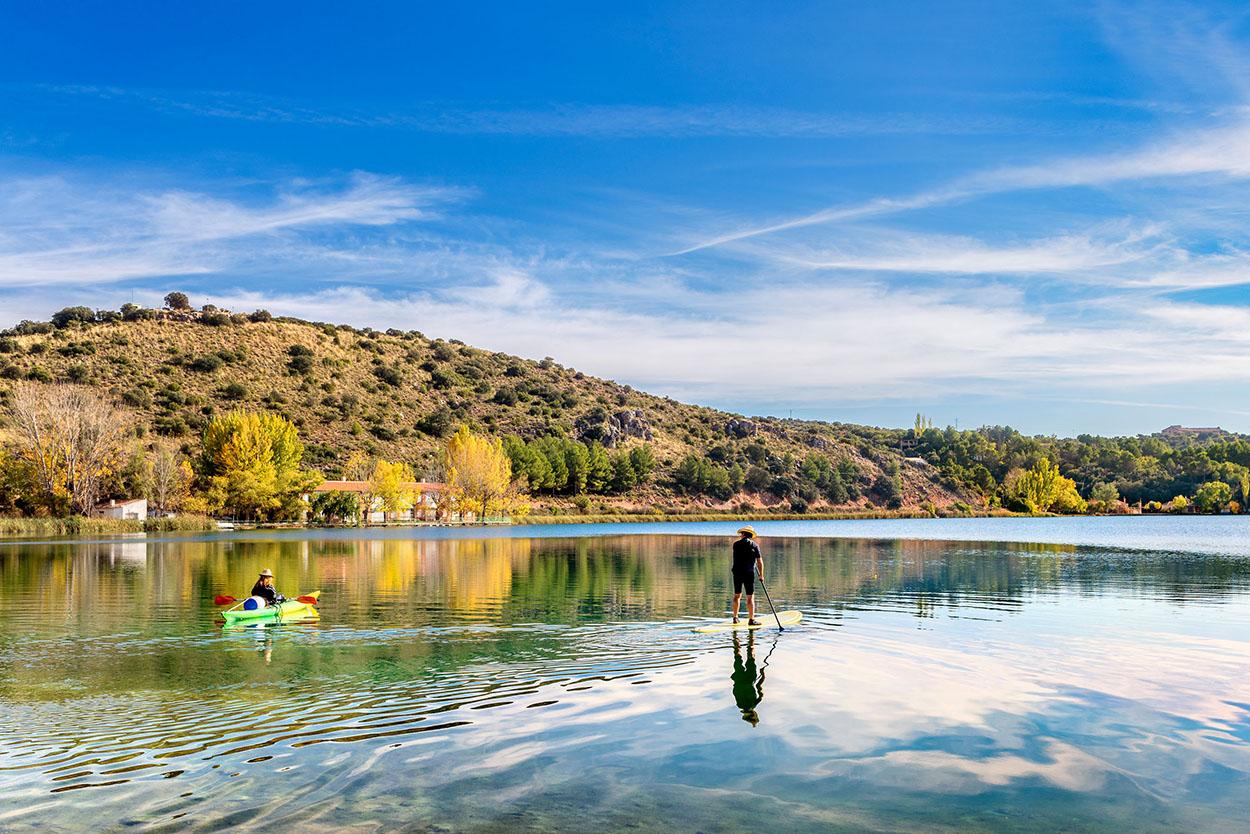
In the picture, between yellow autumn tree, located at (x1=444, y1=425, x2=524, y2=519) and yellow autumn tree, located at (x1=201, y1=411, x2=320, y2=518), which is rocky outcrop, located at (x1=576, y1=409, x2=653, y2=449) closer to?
yellow autumn tree, located at (x1=444, y1=425, x2=524, y2=519)

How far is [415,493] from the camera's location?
112625 mm

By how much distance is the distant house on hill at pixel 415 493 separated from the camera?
107894mm

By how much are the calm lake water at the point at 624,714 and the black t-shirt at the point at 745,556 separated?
1.89 metres

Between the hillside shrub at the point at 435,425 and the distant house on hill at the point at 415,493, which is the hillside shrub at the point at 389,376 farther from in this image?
the distant house on hill at the point at 415,493

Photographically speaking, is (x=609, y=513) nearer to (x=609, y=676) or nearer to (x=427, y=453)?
(x=427, y=453)

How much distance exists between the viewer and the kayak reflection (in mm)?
14095

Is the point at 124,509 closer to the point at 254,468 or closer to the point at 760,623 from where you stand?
the point at 254,468

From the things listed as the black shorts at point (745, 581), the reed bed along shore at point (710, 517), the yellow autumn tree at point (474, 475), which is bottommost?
the reed bed along shore at point (710, 517)

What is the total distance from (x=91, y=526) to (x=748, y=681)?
7534 cm

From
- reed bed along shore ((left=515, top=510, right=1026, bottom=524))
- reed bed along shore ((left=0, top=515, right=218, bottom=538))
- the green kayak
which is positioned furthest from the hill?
the green kayak

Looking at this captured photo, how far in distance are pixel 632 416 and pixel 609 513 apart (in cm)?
3763

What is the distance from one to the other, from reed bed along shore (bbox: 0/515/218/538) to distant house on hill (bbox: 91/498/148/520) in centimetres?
758

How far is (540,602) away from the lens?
94.2 ft

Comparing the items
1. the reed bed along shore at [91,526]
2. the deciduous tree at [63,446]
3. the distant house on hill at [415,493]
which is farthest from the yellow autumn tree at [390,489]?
the deciduous tree at [63,446]
